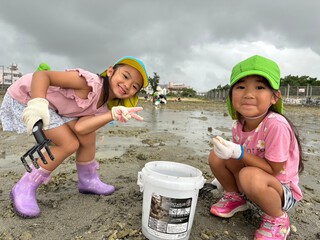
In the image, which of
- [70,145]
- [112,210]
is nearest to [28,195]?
[70,145]

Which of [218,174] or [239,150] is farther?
[218,174]

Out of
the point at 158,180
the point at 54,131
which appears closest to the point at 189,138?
the point at 54,131

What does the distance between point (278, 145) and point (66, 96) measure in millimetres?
1667

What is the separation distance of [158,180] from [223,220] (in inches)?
30.5

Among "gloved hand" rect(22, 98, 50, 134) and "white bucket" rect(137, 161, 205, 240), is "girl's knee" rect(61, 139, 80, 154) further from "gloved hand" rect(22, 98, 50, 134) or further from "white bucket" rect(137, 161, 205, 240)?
"white bucket" rect(137, 161, 205, 240)

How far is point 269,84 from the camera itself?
1.93 meters

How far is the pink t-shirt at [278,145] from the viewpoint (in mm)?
1855

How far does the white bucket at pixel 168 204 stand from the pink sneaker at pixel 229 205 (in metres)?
0.45

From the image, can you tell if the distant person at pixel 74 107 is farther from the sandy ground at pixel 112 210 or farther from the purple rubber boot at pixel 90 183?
the sandy ground at pixel 112 210

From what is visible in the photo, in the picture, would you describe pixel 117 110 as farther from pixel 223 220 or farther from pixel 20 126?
pixel 223 220

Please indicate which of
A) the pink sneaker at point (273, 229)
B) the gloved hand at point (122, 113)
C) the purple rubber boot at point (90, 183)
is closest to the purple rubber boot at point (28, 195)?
the purple rubber boot at point (90, 183)

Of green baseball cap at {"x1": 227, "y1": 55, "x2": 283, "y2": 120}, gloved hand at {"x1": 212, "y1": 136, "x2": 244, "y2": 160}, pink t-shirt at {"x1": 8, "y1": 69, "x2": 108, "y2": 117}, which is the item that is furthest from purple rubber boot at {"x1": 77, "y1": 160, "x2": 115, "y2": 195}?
green baseball cap at {"x1": 227, "y1": 55, "x2": 283, "y2": 120}

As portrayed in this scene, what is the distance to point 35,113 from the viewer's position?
6.30 ft

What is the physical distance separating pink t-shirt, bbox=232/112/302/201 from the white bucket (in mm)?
539
